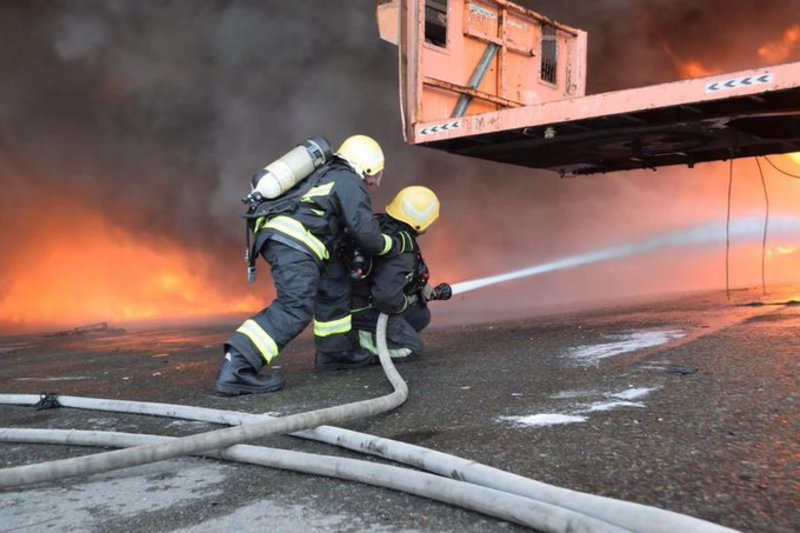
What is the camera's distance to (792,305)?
206 inches

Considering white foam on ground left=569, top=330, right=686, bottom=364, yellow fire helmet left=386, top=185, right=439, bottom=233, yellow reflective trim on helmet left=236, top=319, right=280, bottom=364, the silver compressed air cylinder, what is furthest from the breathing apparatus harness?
white foam on ground left=569, top=330, right=686, bottom=364

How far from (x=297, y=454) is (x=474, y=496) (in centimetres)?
A: 62

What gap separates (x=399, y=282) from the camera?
3.65 metres

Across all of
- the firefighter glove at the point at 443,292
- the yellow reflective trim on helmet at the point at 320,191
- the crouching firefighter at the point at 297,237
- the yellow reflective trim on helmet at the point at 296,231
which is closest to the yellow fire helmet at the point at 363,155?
the crouching firefighter at the point at 297,237

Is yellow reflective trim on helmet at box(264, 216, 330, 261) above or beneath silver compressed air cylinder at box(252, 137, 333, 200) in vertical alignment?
beneath

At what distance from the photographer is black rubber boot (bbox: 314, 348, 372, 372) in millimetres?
3732

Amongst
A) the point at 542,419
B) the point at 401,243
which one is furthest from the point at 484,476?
the point at 401,243

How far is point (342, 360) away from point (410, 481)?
86.7 inches

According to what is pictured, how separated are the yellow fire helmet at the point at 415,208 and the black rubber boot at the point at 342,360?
0.86 meters

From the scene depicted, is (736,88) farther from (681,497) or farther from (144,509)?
(144,509)

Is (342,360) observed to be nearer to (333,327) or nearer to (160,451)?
(333,327)

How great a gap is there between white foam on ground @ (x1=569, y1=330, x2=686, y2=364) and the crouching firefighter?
1.24 metres

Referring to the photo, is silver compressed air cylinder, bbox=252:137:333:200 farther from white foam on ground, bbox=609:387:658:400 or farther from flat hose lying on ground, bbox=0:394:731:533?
white foam on ground, bbox=609:387:658:400

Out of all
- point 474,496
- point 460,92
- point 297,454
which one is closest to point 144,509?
point 297,454
